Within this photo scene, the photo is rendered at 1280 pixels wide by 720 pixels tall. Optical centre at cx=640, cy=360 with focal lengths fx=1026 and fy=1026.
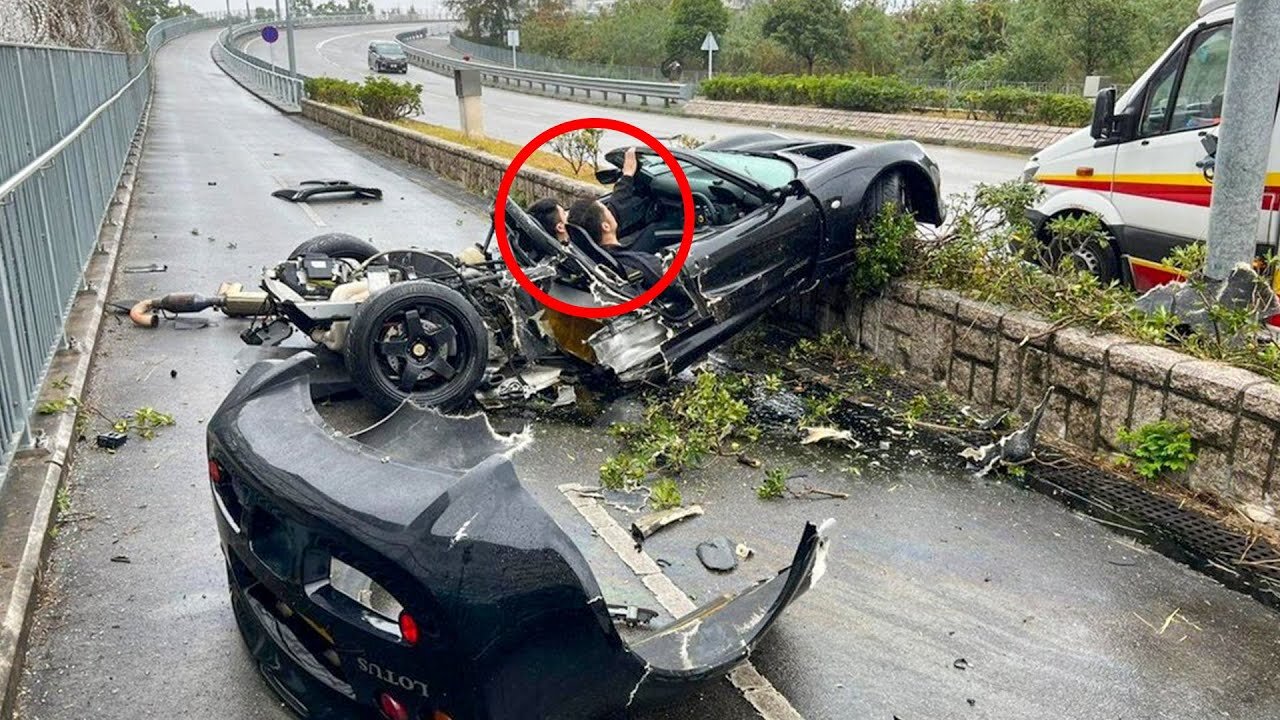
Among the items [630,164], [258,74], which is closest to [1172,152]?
[630,164]

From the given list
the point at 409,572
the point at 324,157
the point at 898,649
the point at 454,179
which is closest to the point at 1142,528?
the point at 898,649

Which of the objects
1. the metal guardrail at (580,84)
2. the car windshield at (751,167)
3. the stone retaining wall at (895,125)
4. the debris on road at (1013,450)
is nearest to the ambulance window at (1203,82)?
the car windshield at (751,167)

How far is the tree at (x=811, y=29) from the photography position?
1651 inches

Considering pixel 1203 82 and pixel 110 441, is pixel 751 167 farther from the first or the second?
pixel 110 441

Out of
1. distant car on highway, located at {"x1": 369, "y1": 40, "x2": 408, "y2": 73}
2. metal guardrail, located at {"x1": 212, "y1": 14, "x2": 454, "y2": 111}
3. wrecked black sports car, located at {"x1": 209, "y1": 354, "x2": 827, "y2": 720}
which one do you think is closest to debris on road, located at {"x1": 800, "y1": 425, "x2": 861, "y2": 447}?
wrecked black sports car, located at {"x1": 209, "y1": 354, "x2": 827, "y2": 720}

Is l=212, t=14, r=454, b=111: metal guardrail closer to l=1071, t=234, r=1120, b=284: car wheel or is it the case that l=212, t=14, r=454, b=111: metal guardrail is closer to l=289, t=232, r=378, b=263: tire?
l=289, t=232, r=378, b=263: tire

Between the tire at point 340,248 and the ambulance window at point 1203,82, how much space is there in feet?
19.8

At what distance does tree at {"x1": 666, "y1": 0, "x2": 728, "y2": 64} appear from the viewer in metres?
49.5

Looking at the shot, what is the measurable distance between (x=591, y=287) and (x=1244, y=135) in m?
3.74

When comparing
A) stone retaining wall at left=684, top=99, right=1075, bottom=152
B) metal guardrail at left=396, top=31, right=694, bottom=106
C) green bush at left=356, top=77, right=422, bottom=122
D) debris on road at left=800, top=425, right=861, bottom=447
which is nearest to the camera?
debris on road at left=800, top=425, right=861, bottom=447

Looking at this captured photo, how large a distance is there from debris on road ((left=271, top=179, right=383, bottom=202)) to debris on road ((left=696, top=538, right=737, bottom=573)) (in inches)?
470

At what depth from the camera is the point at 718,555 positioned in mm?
4621

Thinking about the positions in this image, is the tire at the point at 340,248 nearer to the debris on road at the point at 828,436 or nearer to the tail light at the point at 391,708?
the debris on road at the point at 828,436

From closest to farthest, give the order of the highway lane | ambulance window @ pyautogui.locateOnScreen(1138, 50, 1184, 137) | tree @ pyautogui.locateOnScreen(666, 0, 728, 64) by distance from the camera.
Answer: ambulance window @ pyautogui.locateOnScreen(1138, 50, 1184, 137)
the highway lane
tree @ pyautogui.locateOnScreen(666, 0, 728, 64)
